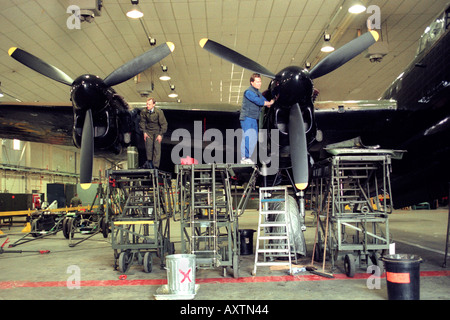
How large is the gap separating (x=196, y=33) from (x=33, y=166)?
2176cm

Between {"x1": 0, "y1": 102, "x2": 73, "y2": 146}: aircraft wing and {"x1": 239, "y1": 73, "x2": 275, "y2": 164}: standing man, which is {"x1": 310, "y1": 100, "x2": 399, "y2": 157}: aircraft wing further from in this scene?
{"x1": 0, "y1": 102, "x2": 73, "y2": 146}: aircraft wing

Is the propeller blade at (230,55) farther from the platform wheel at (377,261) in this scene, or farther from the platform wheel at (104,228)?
the platform wheel at (104,228)

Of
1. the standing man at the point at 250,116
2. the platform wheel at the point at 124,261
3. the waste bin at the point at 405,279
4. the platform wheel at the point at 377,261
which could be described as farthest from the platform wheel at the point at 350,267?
the platform wheel at the point at 124,261

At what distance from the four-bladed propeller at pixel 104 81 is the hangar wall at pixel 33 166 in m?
14.4

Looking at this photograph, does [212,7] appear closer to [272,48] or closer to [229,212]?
[272,48]

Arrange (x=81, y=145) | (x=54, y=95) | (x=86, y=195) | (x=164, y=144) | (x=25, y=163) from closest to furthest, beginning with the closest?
(x=81, y=145) → (x=164, y=144) → (x=54, y=95) → (x=86, y=195) → (x=25, y=163)

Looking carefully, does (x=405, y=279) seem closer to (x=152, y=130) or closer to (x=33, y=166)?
(x=152, y=130)

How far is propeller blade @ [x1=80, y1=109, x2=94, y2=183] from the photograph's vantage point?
7.61 meters

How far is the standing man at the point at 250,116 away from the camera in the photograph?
23.3 feet

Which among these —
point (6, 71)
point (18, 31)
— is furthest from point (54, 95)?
point (18, 31)

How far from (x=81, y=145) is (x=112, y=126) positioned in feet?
2.51

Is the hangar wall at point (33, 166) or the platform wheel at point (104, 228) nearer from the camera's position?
the platform wheel at point (104, 228)

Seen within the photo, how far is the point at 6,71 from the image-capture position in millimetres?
15250

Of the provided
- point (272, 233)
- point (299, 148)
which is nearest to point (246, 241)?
point (272, 233)
